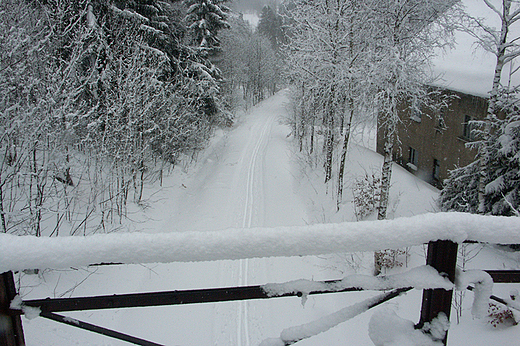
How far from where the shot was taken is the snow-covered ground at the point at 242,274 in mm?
7550

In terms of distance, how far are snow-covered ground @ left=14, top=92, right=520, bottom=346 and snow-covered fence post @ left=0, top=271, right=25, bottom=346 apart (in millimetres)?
2008

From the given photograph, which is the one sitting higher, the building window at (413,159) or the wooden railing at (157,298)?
the wooden railing at (157,298)

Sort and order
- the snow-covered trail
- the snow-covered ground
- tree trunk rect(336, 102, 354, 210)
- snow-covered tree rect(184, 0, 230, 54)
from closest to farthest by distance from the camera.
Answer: the snow-covered ground < the snow-covered trail < tree trunk rect(336, 102, 354, 210) < snow-covered tree rect(184, 0, 230, 54)

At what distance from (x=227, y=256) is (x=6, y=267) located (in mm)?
1068

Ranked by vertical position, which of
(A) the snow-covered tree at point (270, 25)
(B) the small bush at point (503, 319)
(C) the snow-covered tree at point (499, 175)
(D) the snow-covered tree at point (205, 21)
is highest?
(A) the snow-covered tree at point (270, 25)

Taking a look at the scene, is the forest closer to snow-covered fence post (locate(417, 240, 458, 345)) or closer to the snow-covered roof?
the snow-covered roof

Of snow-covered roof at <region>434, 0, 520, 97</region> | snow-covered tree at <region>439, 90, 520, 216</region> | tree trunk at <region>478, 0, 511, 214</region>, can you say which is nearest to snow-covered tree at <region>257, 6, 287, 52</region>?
snow-covered roof at <region>434, 0, 520, 97</region>

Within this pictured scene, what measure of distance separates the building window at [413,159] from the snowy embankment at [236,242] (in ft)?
71.6

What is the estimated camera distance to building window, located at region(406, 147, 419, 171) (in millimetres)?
22233

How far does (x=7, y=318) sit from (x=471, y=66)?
810 inches

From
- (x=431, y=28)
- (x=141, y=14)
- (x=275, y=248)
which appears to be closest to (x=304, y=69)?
(x=431, y=28)

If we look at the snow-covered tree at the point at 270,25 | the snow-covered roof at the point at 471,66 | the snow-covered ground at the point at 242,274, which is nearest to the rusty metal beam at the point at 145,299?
Answer: the snow-covered ground at the point at 242,274

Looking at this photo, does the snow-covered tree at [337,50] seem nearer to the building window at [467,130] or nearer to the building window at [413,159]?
the building window at [467,130]

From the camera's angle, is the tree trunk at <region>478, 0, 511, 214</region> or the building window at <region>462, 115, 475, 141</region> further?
the building window at <region>462, 115, 475, 141</region>
